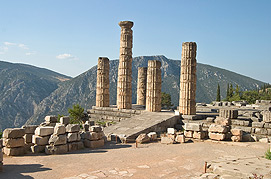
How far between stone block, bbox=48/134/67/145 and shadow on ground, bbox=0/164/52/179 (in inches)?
79.5

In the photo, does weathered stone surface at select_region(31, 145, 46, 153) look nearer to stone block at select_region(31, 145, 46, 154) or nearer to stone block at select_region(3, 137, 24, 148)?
stone block at select_region(31, 145, 46, 154)

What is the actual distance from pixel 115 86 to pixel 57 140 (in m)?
92.1

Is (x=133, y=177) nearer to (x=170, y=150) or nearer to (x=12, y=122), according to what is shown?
(x=170, y=150)

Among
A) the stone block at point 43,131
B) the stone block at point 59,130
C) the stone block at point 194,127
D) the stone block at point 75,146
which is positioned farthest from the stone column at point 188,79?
the stone block at point 43,131

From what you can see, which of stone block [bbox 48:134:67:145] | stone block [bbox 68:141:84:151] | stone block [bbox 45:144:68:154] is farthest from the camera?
stone block [bbox 68:141:84:151]

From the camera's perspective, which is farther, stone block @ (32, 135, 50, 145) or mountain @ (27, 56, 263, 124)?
mountain @ (27, 56, 263, 124)

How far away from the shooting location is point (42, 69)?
544 feet

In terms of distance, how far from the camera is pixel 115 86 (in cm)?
10212

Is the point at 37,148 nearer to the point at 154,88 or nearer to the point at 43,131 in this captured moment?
the point at 43,131

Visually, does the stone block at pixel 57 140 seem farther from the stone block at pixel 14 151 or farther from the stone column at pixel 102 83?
the stone column at pixel 102 83

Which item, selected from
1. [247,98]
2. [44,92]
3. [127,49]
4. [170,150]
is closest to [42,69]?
[44,92]

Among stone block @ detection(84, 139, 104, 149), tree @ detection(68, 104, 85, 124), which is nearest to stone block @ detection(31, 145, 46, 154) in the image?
stone block @ detection(84, 139, 104, 149)

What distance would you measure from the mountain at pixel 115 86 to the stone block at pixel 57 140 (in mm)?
75718

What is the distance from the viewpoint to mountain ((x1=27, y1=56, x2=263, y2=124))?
95312 millimetres
